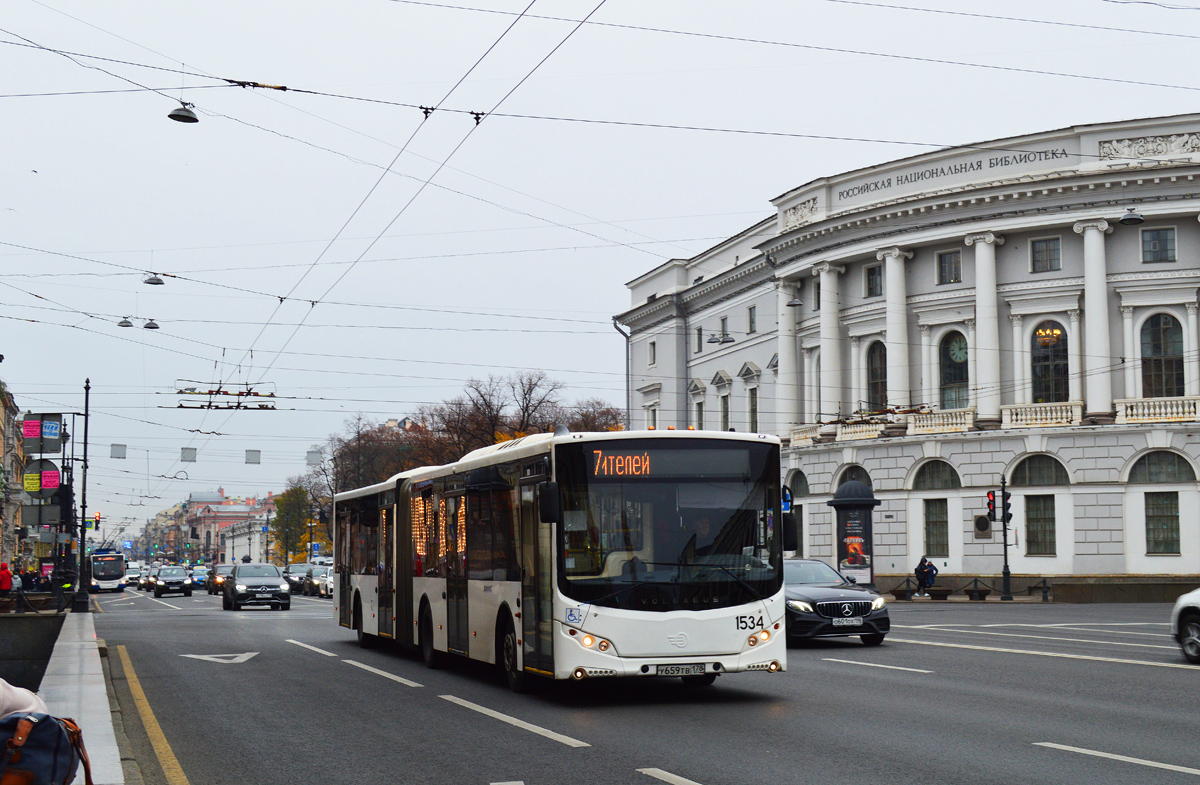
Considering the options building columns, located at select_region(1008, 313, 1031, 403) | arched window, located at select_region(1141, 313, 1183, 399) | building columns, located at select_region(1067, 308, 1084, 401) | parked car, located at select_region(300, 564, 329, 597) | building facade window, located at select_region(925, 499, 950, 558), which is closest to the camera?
arched window, located at select_region(1141, 313, 1183, 399)

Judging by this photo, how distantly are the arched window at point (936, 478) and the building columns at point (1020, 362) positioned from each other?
366cm

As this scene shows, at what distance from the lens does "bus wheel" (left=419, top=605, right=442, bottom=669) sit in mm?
18547

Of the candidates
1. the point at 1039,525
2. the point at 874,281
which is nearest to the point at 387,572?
the point at 1039,525

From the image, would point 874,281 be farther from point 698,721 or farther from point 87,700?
point 87,700

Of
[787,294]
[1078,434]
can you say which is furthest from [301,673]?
[787,294]

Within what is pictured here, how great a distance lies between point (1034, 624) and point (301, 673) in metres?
17.3

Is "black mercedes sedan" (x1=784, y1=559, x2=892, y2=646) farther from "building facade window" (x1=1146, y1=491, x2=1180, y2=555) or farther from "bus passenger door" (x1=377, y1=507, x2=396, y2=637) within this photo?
"building facade window" (x1=1146, y1=491, x2=1180, y2=555)

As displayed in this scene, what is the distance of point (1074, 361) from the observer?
49.5 meters

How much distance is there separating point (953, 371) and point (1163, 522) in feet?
32.8

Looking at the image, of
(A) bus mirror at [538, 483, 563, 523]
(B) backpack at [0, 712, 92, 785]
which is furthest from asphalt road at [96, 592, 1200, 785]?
(B) backpack at [0, 712, 92, 785]

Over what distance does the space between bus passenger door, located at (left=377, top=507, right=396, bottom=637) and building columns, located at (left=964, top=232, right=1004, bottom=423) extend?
111ft

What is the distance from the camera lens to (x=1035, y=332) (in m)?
50.8

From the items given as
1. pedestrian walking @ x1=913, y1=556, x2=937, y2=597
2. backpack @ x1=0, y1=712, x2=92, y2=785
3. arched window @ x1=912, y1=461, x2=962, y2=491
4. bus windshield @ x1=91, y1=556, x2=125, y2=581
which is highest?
arched window @ x1=912, y1=461, x2=962, y2=491

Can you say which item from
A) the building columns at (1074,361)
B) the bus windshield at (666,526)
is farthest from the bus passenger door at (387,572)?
the building columns at (1074,361)
